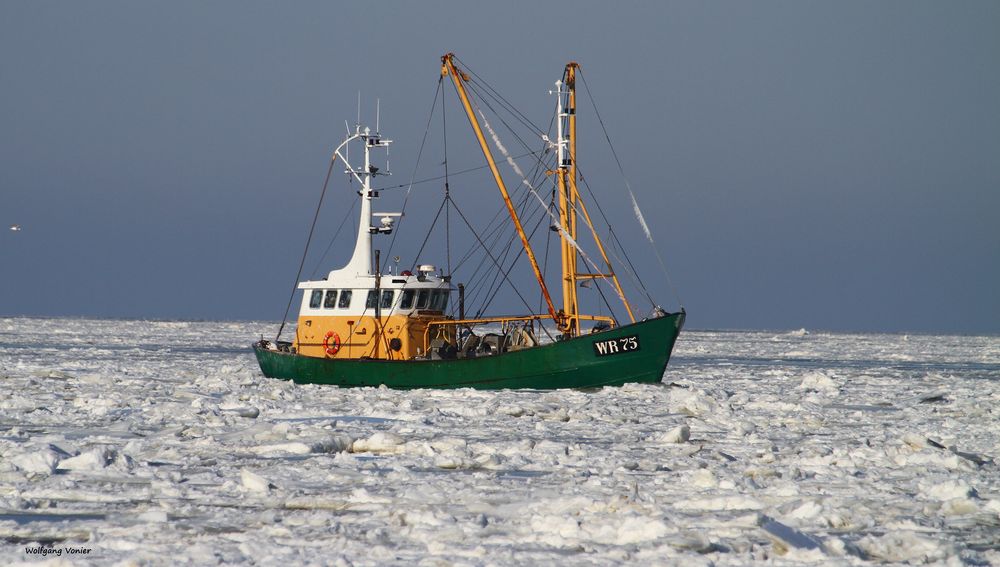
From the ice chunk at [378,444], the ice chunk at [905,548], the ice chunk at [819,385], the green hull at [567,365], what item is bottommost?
the ice chunk at [905,548]

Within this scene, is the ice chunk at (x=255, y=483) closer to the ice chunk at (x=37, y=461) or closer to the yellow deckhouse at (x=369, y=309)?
the ice chunk at (x=37, y=461)

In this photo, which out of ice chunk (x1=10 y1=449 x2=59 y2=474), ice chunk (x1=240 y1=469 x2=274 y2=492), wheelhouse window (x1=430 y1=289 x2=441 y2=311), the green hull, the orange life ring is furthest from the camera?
the orange life ring

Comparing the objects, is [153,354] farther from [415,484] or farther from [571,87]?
[415,484]

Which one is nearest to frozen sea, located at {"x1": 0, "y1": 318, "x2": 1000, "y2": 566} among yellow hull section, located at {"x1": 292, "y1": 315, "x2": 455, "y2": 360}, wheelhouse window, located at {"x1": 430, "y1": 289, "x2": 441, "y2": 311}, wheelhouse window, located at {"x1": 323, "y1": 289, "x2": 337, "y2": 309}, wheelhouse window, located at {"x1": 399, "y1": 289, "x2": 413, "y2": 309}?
yellow hull section, located at {"x1": 292, "y1": 315, "x2": 455, "y2": 360}

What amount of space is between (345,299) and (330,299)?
48 cm

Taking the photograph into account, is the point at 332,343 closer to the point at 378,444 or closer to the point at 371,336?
the point at 371,336

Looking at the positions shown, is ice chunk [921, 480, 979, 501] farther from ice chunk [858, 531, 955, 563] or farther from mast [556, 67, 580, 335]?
mast [556, 67, 580, 335]

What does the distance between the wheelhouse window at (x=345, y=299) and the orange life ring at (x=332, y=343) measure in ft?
2.32

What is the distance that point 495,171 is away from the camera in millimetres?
28500

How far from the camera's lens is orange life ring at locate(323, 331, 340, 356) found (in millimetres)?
27156

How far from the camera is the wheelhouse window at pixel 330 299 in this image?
89.1 ft

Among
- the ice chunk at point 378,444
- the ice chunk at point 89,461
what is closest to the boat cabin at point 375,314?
the ice chunk at point 378,444

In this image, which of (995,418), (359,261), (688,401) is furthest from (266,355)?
(995,418)

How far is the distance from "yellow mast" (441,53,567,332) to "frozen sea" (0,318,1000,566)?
393 centimetres
